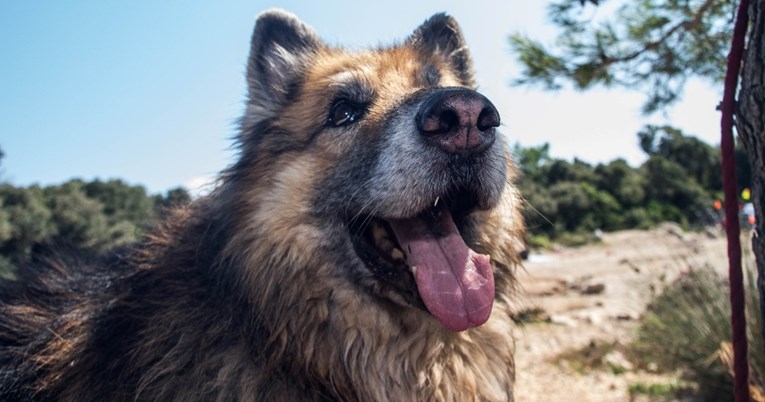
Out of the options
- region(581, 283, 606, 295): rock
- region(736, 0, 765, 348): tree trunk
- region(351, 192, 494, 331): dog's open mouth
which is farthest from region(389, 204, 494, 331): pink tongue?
region(581, 283, 606, 295): rock

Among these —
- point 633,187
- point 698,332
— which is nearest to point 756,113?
point 698,332

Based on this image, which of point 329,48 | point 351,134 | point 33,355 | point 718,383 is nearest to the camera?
point 33,355

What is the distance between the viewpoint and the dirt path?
22.1 feet

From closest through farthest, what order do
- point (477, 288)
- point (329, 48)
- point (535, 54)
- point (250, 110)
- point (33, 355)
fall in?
point (477, 288), point (33, 355), point (250, 110), point (329, 48), point (535, 54)

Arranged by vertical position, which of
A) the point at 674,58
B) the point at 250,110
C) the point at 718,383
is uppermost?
the point at 674,58

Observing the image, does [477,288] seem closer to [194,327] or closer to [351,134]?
[351,134]

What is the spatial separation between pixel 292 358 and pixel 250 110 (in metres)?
1.57

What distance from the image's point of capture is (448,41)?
391 centimetres

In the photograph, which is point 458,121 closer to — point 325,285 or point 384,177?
point 384,177

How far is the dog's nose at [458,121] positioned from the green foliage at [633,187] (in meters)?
33.0

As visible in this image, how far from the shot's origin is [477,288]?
2.52m

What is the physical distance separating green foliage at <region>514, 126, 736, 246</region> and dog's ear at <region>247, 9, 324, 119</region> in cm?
3224

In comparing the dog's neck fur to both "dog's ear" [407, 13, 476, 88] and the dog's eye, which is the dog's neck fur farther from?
"dog's ear" [407, 13, 476, 88]

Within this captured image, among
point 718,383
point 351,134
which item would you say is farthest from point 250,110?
point 718,383
